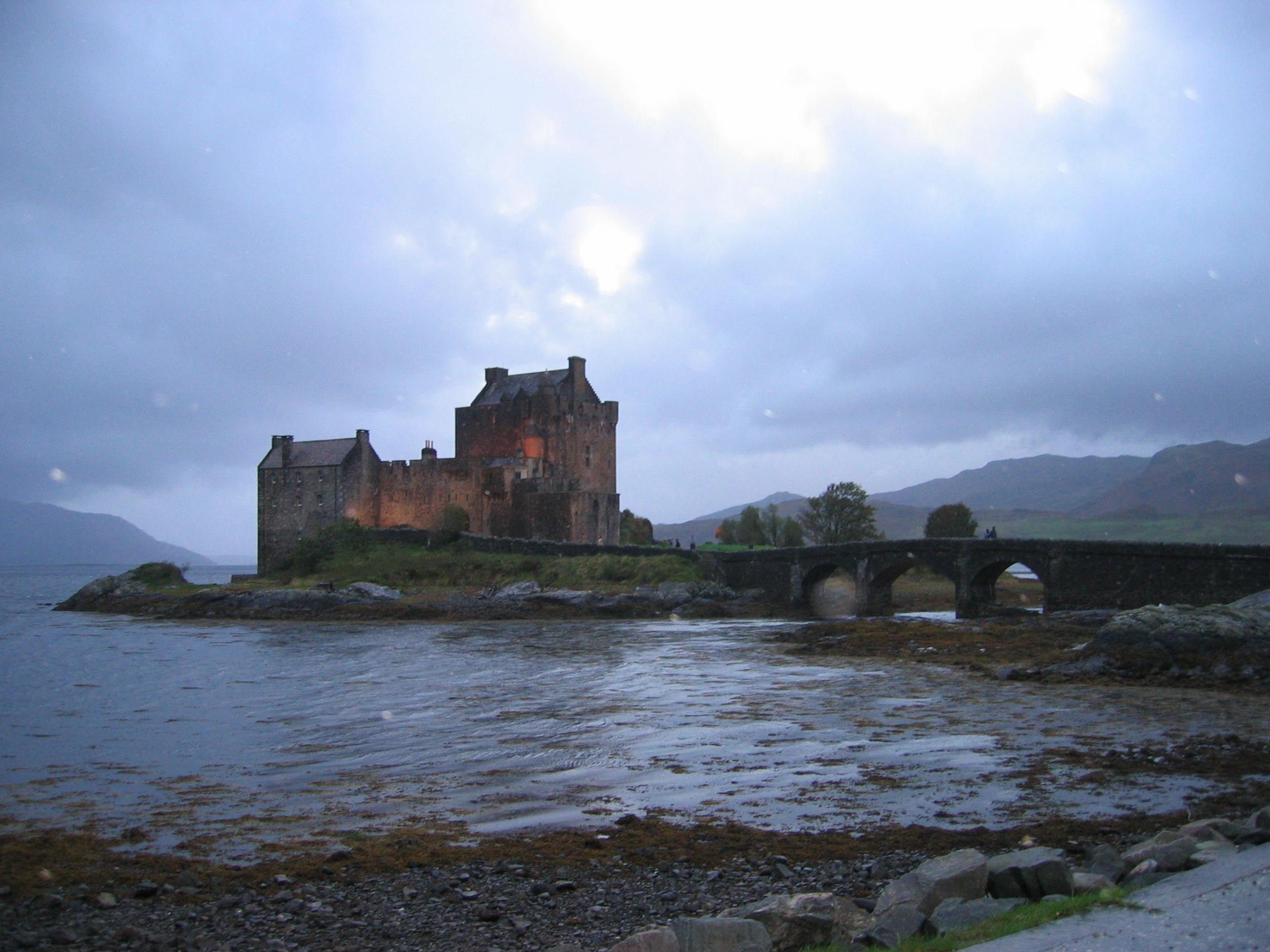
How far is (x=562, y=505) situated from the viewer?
190 feet

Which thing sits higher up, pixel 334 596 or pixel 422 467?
pixel 422 467

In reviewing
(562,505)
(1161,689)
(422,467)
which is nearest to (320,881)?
(1161,689)

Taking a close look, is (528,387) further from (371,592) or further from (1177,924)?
(1177,924)

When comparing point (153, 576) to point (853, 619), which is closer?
point (853, 619)

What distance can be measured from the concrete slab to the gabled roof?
61.4 meters

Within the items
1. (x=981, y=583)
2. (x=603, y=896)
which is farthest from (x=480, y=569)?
(x=603, y=896)

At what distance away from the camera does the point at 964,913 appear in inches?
260

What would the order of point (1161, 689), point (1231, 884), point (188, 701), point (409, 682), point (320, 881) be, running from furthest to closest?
point (409, 682)
point (188, 701)
point (1161, 689)
point (320, 881)
point (1231, 884)

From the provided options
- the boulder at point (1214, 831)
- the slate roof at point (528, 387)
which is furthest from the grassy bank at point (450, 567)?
the boulder at point (1214, 831)

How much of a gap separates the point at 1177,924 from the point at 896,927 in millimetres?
1691

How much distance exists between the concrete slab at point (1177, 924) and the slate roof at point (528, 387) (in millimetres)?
58048

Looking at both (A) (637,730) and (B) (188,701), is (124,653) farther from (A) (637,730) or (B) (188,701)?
(A) (637,730)

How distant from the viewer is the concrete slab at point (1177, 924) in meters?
5.54

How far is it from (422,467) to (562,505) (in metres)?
11.7
